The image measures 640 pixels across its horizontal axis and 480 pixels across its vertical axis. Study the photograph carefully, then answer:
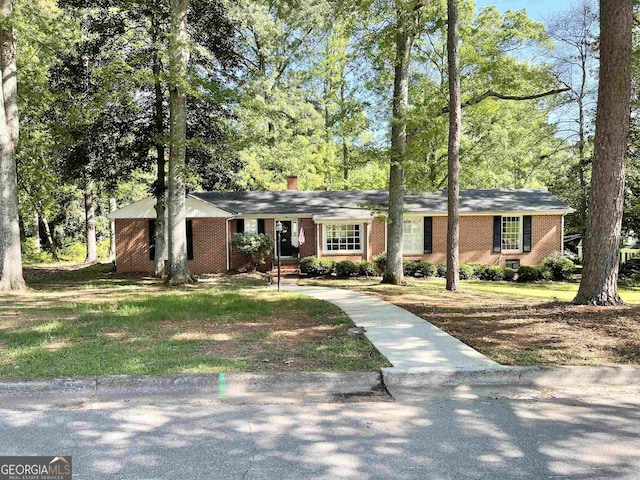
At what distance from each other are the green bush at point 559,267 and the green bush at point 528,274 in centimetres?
67

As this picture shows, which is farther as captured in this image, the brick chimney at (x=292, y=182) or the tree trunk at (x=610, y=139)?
the brick chimney at (x=292, y=182)

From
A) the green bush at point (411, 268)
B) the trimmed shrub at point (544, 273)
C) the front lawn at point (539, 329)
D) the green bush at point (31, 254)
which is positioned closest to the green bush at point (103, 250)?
the green bush at point (31, 254)

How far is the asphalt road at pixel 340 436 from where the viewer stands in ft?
10.8

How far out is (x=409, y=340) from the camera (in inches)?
268

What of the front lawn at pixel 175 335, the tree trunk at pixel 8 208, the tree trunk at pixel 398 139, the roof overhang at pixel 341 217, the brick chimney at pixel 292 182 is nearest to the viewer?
the front lawn at pixel 175 335

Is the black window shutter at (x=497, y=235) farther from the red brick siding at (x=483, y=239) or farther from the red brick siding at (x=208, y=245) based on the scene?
the red brick siding at (x=208, y=245)

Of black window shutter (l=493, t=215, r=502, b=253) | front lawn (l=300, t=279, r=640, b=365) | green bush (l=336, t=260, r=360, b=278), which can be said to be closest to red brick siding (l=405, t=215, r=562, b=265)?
black window shutter (l=493, t=215, r=502, b=253)

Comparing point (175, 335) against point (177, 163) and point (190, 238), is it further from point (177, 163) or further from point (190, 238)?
point (190, 238)

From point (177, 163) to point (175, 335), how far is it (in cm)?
855

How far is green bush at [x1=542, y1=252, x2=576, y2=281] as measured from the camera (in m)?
19.8

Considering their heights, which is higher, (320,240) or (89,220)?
(89,220)

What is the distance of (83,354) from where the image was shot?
5.95 m

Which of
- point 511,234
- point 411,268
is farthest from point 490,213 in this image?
point 411,268

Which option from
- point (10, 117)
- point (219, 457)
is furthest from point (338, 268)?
point (219, 457)
